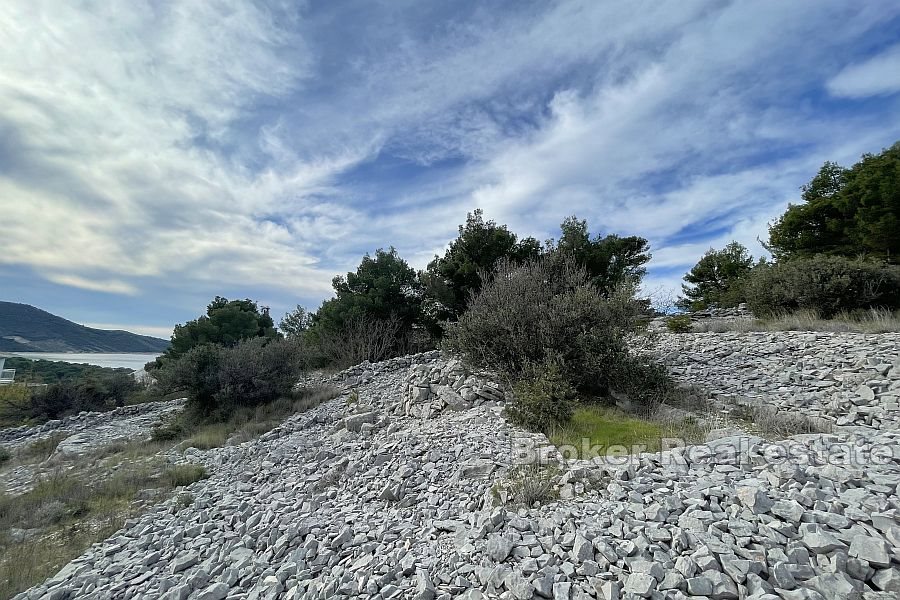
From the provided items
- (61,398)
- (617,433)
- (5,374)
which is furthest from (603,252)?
(5,374)

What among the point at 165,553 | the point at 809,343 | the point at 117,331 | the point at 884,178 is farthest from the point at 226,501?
the point at 117,331

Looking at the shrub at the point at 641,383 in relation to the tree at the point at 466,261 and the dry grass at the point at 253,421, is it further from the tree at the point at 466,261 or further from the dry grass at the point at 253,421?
the tree at the point at 466,261

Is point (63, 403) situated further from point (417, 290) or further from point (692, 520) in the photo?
point (692, 520)

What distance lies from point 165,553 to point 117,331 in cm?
4478

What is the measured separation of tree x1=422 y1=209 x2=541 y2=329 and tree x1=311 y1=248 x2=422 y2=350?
980mm

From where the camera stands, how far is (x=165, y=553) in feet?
13.3

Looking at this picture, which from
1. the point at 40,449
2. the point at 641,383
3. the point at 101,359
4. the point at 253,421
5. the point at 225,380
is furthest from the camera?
the point at 101,359

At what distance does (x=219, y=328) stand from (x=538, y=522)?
18715 mm

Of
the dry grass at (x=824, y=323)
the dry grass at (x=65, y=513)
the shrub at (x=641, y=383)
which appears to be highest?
the dry grass at (x=824, y=323)

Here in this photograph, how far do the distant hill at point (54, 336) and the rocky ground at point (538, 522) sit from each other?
28384 mm

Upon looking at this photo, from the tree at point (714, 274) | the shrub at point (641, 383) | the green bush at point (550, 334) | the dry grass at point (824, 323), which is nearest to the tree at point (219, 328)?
the green bush at point (550, 334)

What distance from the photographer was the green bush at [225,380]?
10875 mm

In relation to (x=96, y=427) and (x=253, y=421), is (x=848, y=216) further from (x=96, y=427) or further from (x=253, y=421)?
(x=96, y=427)

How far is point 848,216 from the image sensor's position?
53.6ft
